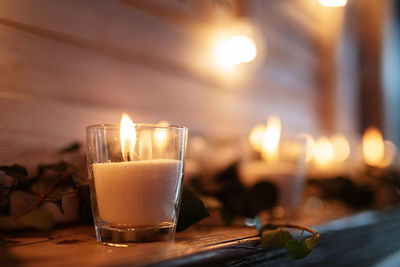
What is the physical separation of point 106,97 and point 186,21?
12.8 inches

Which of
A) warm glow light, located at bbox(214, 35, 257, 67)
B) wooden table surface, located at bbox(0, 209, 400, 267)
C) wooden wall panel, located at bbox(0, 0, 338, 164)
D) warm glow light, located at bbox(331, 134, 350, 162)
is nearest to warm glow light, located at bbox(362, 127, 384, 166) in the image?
warm glow light, located at bbox(331, 134, 350, 162)

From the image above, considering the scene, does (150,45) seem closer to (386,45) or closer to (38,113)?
(38,113)

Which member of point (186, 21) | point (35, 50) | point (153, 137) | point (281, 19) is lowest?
point (153, 137)

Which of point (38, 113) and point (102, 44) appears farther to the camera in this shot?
point (102, 44)

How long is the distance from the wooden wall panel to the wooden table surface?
205 mm

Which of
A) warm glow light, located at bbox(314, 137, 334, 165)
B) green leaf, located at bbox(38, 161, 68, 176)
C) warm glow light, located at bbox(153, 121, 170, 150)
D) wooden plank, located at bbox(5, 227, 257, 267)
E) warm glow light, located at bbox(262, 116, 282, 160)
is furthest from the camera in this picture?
warm glow light, located at bbox(314, 137, 334, 165)

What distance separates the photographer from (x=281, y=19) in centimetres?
135

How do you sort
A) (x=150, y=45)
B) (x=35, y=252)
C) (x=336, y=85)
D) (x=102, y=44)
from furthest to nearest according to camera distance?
(x=336, y=85) → (x=150, y=45) → (x=102, y=44) → (x=35, y=252)

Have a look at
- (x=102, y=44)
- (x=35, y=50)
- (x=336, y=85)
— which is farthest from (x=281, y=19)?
(x=35, y=50)

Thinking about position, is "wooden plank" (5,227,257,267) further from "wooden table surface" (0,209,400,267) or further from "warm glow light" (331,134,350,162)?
"warm glow light" (331,134,350,162)

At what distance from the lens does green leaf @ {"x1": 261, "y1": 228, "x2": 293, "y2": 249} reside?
0.50 meters

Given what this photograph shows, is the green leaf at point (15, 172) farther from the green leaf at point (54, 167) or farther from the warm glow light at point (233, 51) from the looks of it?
the warm glow light at point (233, 51)

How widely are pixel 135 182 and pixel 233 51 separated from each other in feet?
2.29

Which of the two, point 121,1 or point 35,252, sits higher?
point 121,1
